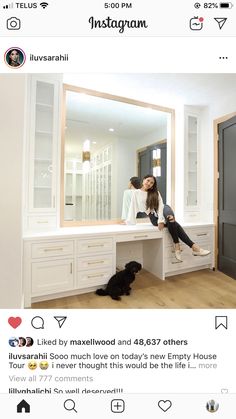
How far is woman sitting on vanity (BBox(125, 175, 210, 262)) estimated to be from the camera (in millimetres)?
1721

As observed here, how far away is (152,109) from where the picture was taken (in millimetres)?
1925

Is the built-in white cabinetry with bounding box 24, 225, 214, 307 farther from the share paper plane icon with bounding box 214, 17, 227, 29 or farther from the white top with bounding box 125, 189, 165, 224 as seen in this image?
the share paper plane icon with bounding box 214, 17, 227, 29

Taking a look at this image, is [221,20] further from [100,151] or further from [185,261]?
[185,261]

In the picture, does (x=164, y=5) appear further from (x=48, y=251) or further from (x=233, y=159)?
(x=233, y=159)

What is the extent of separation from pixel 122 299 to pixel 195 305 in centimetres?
48

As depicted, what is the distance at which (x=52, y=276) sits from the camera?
1.32 metres

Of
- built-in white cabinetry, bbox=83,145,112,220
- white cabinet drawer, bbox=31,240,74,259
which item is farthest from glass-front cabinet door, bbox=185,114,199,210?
white cabinet drawer, bbox=31,240,74,259

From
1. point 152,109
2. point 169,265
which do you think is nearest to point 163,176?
point 152,109

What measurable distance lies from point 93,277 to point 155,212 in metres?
0.82

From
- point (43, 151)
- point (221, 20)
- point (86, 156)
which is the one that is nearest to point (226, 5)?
point (221, 20)

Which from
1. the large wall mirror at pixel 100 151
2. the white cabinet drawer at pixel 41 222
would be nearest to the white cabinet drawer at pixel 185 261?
the large wall mirror at pixel 100 151

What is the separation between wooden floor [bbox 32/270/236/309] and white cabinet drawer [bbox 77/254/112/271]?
0.69 ft
